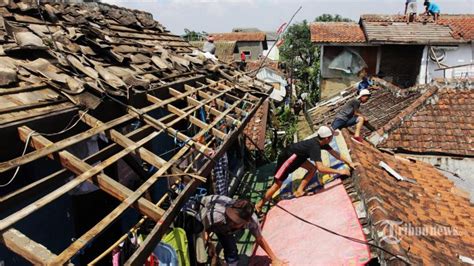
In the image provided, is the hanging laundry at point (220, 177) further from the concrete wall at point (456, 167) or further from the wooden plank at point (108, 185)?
the concrete wall at point (456, 167)

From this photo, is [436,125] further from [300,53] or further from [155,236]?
[300,53]

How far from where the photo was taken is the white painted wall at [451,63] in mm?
20000

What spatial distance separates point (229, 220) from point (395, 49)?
1883 cm

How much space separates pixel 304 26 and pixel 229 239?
46416 millimetres

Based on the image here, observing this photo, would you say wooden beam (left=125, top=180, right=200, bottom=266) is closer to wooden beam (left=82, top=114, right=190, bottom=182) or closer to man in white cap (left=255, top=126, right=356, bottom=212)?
wooden beam (left=82, top=114, right=190, bottom=182)

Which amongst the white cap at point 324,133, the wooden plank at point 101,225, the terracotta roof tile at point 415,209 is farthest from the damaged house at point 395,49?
the wooden plank at point 101,225

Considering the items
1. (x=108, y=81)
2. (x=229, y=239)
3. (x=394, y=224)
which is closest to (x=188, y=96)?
(x=108, y=81)

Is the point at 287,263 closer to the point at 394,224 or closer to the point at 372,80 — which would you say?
the point at 394,224

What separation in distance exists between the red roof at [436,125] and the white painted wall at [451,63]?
914 centimetres

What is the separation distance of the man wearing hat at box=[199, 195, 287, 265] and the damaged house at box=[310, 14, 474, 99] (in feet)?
55.0

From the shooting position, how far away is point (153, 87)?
5.78 m

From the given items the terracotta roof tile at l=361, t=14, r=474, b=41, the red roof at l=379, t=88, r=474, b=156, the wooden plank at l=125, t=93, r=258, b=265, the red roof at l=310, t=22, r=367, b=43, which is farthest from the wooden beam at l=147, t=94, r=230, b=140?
the terracotta roof tile at l=361, t=14, r=474, b=41

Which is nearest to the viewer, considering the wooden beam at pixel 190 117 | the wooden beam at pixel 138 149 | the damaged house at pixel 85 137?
the damaged house at pixel 85 137

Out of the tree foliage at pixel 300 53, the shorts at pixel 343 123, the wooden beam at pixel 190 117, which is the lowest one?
the tree foliage at pixel 300 53
